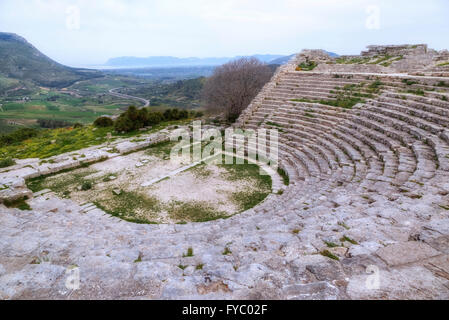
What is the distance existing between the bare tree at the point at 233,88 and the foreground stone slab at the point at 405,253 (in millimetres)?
19507

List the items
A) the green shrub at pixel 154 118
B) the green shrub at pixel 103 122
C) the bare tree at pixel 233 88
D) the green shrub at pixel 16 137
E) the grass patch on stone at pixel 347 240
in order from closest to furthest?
the grass patch on stone at pixel 347 240
the green shrub at pixel 16 137
the green shrub at pixel 154 118
the green shrub at pixel 103 122
the bare tree at pixel 233 88

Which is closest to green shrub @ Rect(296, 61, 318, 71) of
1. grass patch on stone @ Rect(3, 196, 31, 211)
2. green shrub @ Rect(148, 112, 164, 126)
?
green shrub @ Rect(148, 112, 164, 126)

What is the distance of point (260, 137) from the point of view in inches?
595

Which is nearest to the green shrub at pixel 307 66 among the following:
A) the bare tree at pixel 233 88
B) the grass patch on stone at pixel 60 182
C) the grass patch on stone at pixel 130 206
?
the bare tree at pixel 233 88

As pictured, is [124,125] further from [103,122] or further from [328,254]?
[328,254]

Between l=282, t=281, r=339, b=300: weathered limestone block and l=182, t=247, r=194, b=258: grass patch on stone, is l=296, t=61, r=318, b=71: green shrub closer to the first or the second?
l=182, t=247, r=194, b=258: grass patch on stone

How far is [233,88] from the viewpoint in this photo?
74.5 feet

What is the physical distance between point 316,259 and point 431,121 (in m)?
9.34

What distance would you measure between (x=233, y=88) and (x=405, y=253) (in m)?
21.0

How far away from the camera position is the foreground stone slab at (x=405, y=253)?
130 inches

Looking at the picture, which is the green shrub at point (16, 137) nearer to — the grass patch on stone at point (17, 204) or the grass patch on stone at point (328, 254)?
the grass patch on stone at point (17, 204)

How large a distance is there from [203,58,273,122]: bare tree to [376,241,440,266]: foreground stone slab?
64.0 feet
